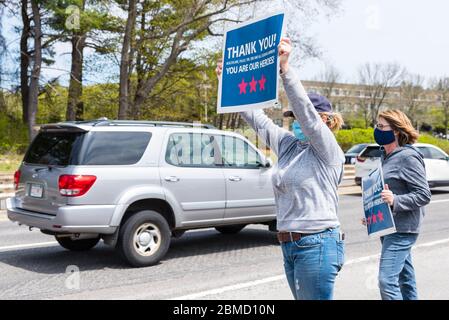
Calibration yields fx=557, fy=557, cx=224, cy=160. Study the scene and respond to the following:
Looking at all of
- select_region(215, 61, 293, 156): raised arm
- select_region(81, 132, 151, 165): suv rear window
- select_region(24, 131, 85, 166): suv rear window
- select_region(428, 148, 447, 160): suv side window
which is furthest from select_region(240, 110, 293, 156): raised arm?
select_region(428, 148, 447, 160): suv side window

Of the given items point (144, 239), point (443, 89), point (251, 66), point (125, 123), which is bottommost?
point (144, 239)

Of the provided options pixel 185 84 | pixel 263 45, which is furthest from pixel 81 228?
pixel 185 84

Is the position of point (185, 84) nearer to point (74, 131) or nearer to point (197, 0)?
point (197, 0)

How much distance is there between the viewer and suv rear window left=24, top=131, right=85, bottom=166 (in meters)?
7.04

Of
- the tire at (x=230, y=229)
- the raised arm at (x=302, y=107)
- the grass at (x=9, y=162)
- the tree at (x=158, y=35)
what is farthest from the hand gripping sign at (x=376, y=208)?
the tree at (x=158, y=35)

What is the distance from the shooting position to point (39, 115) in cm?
3731

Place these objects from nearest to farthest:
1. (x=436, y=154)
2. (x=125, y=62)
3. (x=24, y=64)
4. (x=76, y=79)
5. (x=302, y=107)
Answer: (x=302, y=107) → (x=436, y=154) → (x=125, y=62) → (x=76, y=79) → (x=24, y=64)

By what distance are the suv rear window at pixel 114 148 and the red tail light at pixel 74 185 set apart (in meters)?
0.23

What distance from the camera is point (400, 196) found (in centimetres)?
432

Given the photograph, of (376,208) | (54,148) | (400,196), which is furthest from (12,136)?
(400,196)

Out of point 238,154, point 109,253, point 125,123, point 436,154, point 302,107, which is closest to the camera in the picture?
point 302,107

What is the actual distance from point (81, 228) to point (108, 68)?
24972mm

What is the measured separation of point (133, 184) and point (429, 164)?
42.0 feet

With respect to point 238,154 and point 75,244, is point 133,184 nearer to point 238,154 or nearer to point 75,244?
point 75,244
